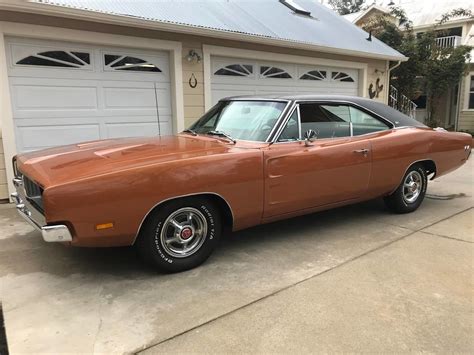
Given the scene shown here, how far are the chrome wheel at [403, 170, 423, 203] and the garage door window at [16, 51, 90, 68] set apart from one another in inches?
205

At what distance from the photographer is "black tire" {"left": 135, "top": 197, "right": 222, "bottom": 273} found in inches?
138

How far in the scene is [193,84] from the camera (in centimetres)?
823

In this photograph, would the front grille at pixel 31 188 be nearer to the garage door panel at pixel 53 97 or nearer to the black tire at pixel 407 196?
the garage door panel at pixel 53 97

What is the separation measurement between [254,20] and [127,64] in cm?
349

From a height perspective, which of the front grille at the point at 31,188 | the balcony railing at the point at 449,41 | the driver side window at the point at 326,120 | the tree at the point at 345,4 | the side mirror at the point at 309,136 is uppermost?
the tree at the point at 345,4

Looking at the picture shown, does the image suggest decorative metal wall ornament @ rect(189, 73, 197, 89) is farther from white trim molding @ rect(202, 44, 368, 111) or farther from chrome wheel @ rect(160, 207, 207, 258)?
chrome wheel @ rect(160, 207, 207, 258)

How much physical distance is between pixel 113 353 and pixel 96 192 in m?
1.14

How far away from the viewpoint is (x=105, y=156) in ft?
12.2

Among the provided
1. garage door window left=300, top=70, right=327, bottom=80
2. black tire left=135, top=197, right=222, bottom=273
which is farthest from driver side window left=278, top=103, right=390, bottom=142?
garage door window left=300, top=70, right=327, bottom=80

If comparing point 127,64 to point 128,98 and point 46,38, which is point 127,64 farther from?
point 46,38

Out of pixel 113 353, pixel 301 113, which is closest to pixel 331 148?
pixel 301 113

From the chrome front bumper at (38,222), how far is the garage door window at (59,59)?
3.20 metres

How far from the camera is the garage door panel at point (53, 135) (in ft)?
21.6

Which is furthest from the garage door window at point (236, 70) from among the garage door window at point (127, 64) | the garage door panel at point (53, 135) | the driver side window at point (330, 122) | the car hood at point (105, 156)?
the car hood at point (105, 156)
